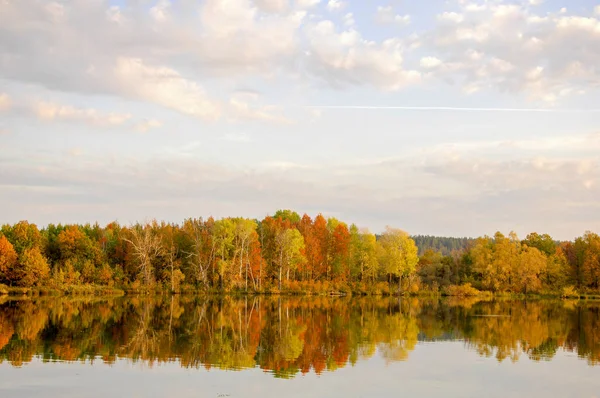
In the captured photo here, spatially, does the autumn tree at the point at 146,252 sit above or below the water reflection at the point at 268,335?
above

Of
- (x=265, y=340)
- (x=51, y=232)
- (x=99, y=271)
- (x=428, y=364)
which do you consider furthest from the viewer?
(x=51, y=232)

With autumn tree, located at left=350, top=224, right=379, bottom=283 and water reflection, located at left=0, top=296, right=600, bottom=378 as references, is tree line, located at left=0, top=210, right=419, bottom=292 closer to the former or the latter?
autumn tree, located at left=350, top=224, right=379, bottom=283

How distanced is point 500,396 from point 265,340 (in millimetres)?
14175

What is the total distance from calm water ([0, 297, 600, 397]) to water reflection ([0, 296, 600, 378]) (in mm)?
68

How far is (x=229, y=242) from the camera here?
77.4 m

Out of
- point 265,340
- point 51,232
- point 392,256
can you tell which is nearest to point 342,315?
point 265,340

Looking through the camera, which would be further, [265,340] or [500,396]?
[265,340]

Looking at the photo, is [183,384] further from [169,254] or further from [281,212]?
[281,212]

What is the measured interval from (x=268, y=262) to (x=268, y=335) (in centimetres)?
4949

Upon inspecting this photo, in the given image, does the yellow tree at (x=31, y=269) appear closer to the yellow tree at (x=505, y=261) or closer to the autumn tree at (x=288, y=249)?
the autumn tree at (x=288, y=249)

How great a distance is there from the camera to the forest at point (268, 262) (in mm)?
74062

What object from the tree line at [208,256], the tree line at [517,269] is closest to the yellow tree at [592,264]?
the tree line at [517,269]

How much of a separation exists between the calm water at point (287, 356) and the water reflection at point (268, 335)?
68mm

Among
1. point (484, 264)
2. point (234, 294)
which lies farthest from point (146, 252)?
point (484, 264)
